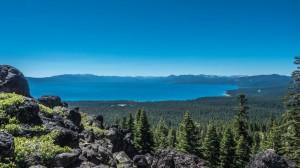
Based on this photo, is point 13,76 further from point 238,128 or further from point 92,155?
point 238,128

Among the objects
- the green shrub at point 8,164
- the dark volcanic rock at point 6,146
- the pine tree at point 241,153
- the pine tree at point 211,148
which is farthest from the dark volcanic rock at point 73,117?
the pine tree at point 241,153

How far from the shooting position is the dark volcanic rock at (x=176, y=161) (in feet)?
84.1

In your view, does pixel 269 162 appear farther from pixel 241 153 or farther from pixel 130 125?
pixel 130 125

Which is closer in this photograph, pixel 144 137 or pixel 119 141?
pixel 119 141

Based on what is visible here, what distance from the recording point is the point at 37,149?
65.0 ft

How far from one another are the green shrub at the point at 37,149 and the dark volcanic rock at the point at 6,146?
2.60ft

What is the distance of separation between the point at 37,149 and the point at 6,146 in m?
2.98

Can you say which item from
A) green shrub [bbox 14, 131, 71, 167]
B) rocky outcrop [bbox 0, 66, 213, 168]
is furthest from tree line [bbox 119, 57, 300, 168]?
green shrub [bbox 14, 131, 71, 167]

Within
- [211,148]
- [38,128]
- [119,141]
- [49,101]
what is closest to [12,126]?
[38,128]

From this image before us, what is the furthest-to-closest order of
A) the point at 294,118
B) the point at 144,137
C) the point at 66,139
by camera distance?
the point at 144,137, the point at 294,118, the point at 66,139

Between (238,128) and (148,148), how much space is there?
806 inches

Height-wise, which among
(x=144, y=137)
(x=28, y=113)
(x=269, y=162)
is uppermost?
(x=28, y=113)

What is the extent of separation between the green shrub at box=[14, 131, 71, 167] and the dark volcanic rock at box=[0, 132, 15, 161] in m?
0.79

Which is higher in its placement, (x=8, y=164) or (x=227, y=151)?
(x=8, y=164)
